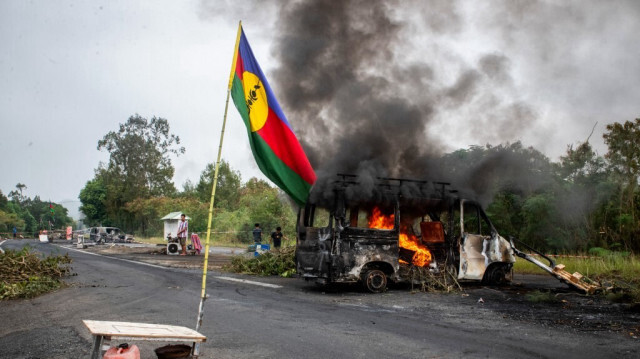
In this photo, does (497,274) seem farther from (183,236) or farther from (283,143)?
(183,236)

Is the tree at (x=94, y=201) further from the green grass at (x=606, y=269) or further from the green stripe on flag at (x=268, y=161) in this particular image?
the green stripe on flag at (x=268, y=161)

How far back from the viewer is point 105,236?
42.2 meters

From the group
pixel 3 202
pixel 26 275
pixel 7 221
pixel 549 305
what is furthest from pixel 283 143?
pixel 3 202

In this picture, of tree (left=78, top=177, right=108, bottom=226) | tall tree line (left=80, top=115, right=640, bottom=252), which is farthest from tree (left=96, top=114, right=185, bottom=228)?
tall tree line (left=80, top=115, right=640, bottom=252)

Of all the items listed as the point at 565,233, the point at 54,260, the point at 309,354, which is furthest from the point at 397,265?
the point at 565,233

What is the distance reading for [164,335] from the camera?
3.55 meters

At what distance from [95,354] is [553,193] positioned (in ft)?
67.0

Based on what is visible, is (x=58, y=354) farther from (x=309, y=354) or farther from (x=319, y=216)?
(x=319, y=216)

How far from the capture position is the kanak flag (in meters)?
5.23

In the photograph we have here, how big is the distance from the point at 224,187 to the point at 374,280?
49.4 meters

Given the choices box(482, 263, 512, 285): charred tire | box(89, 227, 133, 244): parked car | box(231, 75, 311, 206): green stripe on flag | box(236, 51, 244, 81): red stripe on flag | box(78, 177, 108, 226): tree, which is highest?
box(78, 177, 108, 226): tree

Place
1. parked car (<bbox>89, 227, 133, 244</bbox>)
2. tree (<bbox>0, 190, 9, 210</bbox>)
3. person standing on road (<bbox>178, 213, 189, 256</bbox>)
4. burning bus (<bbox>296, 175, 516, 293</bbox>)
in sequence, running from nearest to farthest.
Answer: burning bus (<bbox>296, 175, 516, 293</bbox>), person standing on road (<bbox>178, 213, 189, 256</bbox>), parked car (<bbox>89, 227, 133, 244</bbox>), tree (<bbox>0, 190, 9, 210</bbox>)

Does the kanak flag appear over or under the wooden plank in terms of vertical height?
over

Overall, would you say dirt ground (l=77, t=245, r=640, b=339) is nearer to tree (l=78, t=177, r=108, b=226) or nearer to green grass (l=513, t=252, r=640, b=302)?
green grass (l=513, t=252, r=640, b=302)
